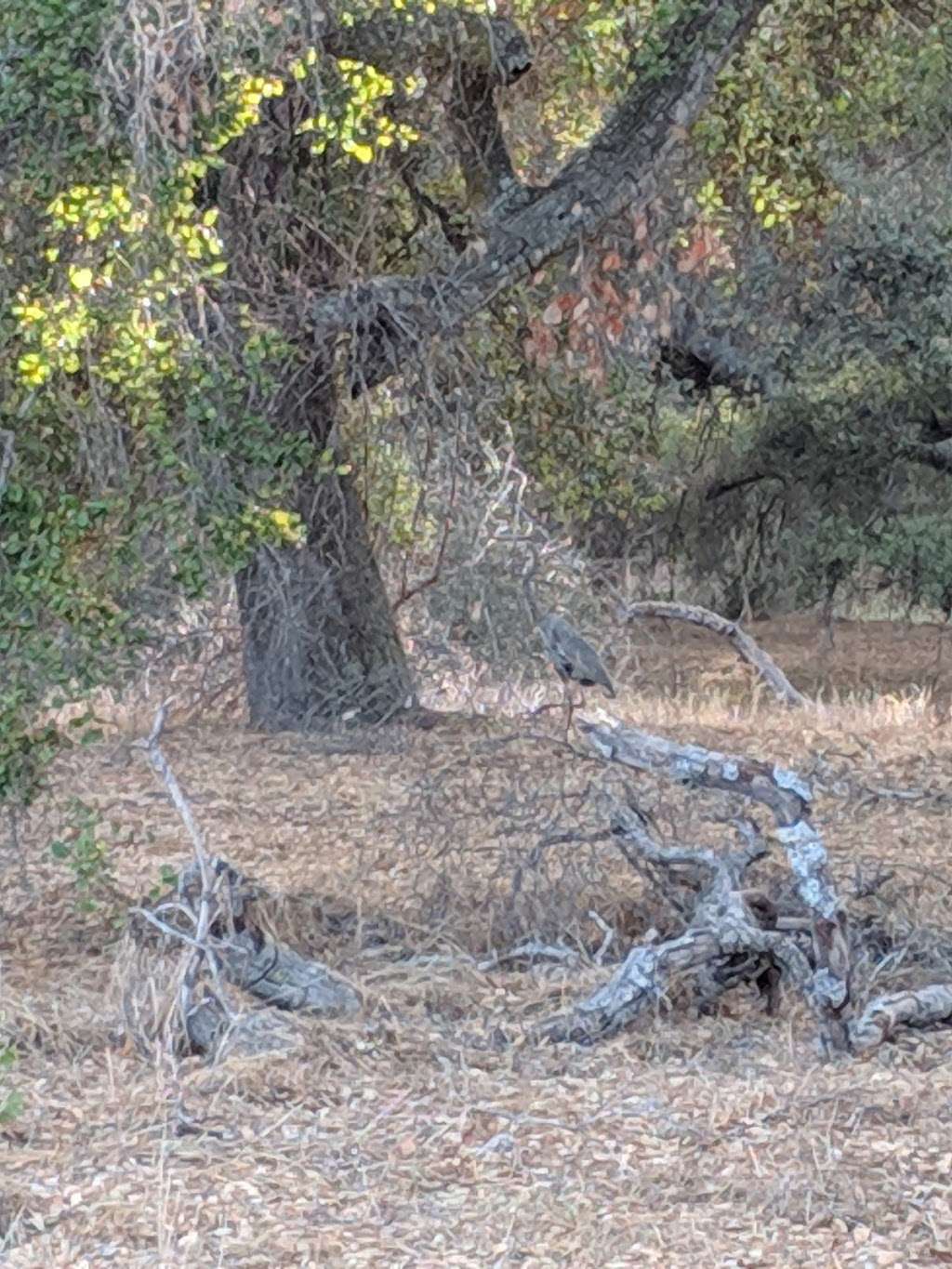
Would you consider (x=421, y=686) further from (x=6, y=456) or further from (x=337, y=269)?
(x=6, y=456)

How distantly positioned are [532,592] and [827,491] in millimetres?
8212

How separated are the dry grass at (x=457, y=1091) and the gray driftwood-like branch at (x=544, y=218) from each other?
5.39ft

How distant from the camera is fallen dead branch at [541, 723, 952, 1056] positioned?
223 inches

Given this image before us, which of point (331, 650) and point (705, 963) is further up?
point (331, 650)

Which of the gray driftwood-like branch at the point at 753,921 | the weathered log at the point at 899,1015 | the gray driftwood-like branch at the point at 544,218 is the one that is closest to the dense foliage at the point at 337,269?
the gray driftwood-like branch at the point at 544,218

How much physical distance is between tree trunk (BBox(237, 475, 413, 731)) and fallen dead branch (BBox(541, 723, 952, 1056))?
160 inches

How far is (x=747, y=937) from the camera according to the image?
5941 mm

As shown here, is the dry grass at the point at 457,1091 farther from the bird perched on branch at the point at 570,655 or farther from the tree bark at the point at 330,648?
A: the tree bark at the point at 330,648

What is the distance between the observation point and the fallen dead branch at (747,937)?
567 centimetres

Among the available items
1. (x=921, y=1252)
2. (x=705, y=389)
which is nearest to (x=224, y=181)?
(x=921, y=1252)

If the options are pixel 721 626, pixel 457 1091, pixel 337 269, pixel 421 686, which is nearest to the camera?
pixel 457 1091

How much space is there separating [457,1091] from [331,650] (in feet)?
17.4

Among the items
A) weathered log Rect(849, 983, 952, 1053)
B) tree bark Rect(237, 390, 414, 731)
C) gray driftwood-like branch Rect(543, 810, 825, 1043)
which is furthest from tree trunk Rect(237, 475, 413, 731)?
weathered log Rect(849, 983, 952, 1053)

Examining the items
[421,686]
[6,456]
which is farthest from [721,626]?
[6,456]
